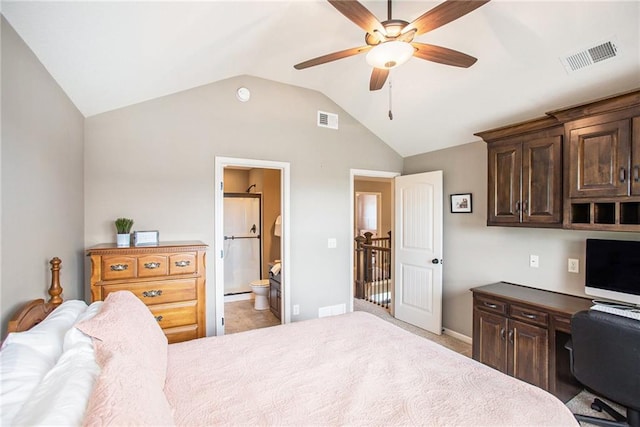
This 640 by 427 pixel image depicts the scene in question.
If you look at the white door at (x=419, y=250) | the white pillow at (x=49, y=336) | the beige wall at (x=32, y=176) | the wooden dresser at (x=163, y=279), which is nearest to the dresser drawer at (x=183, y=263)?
the wooden dresser at (x=163, y=279)

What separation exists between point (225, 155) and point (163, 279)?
1450 mm

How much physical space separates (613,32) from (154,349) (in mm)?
3271

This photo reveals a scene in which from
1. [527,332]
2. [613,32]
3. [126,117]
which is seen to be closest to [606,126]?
[613,32]

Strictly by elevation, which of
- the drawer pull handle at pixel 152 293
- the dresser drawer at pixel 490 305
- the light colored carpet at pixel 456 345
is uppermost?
the drawer pull handle at pixel 152 293

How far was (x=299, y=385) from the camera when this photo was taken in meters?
1.38

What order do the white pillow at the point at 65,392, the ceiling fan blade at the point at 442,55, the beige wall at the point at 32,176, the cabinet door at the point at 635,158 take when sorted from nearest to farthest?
1. the white pillow at the point at 65,392
2. the beige wall at the point at 32,176
3. the ceiling fan blade at the point at 442,55
4. the cabinet door at the point at 635,158

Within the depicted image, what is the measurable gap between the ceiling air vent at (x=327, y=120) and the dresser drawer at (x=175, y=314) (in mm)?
2558

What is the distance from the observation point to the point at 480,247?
3.43m

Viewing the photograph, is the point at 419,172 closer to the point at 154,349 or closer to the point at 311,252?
the point at 311,252

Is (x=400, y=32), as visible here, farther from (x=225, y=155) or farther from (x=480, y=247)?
(x=480, y=247)

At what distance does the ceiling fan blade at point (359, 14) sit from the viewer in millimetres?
1462

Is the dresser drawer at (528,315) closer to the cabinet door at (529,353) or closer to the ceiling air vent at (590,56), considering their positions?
the cabinet door at (529,353)

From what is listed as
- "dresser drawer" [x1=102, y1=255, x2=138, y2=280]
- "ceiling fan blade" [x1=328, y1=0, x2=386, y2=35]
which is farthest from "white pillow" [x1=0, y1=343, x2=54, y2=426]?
"ceiling fan blade" [x1=328, y1=0, x2=386, y2=35]

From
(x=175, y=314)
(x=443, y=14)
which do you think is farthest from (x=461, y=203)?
(x=175, y=314)
